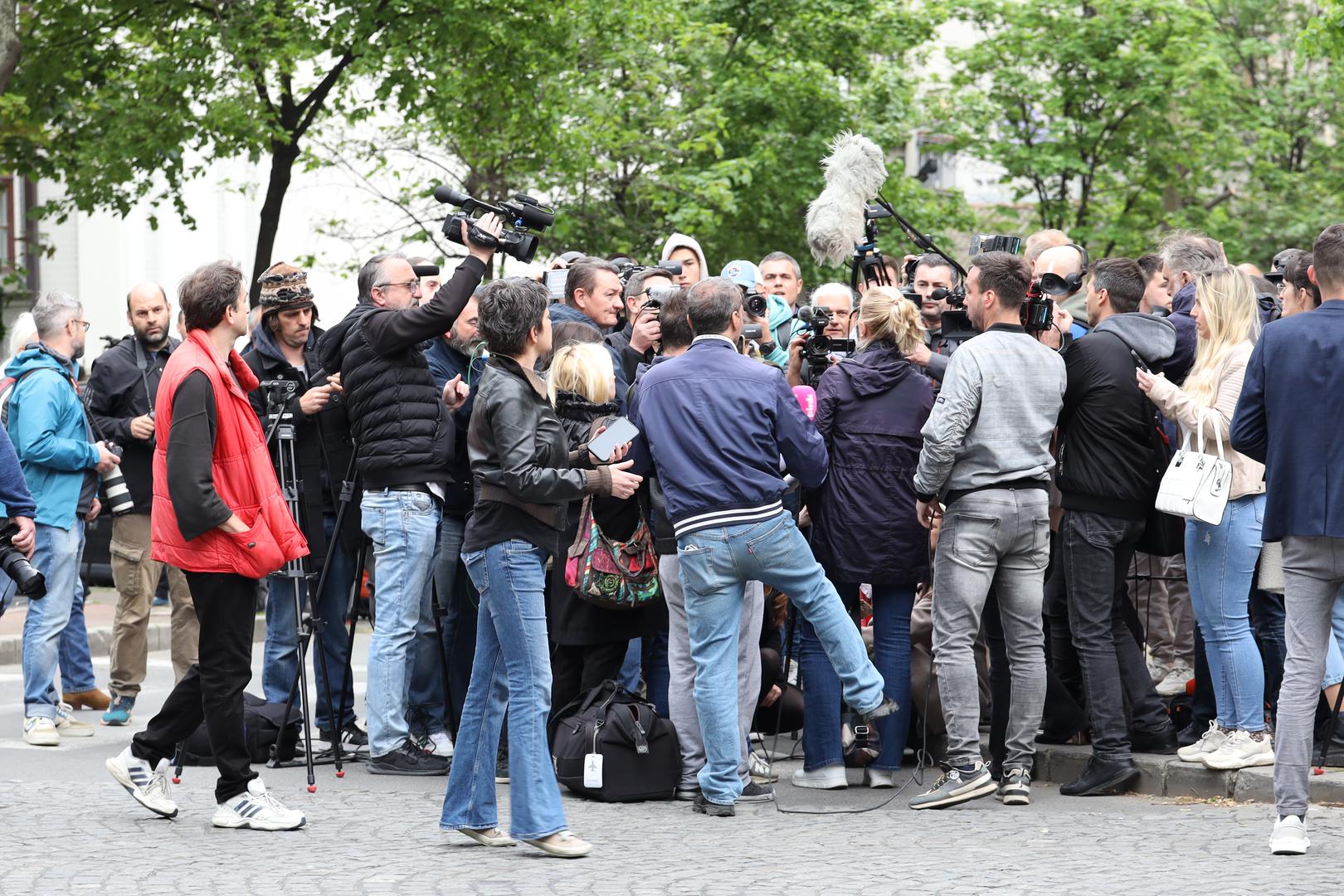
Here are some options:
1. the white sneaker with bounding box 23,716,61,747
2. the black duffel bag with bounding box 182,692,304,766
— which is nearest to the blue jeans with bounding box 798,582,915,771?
the black duffel bag with bounding box 182,692,304,766

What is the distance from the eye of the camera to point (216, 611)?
262 inches

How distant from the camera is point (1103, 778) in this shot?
7430 mm

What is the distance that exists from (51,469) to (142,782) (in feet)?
9.54

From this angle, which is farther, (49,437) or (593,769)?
(49,437)

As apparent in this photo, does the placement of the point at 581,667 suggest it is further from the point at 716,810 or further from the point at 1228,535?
the point at 1228,535

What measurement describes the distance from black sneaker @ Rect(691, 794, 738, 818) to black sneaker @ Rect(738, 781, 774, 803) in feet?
0.96

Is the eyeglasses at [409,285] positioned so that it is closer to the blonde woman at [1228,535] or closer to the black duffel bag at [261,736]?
the black duffel bag at [261,736]

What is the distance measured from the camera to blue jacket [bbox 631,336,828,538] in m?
7.00

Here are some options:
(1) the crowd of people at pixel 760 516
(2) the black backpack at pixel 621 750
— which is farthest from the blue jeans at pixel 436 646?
(2) the black backpack at pixel 621 750

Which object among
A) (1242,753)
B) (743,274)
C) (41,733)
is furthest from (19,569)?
(1242,753)

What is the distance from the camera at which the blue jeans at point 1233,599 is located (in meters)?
7.29

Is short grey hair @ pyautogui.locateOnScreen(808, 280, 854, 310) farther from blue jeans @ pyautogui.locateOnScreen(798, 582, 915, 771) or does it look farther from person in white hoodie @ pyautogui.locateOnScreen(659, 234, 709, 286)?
blue jeans @ pyautogui.locateOnScreen(798, 582, 915, 771)

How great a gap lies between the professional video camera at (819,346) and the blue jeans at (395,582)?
6.25ft

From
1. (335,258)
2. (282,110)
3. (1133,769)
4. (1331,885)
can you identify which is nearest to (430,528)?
(1133,769)
